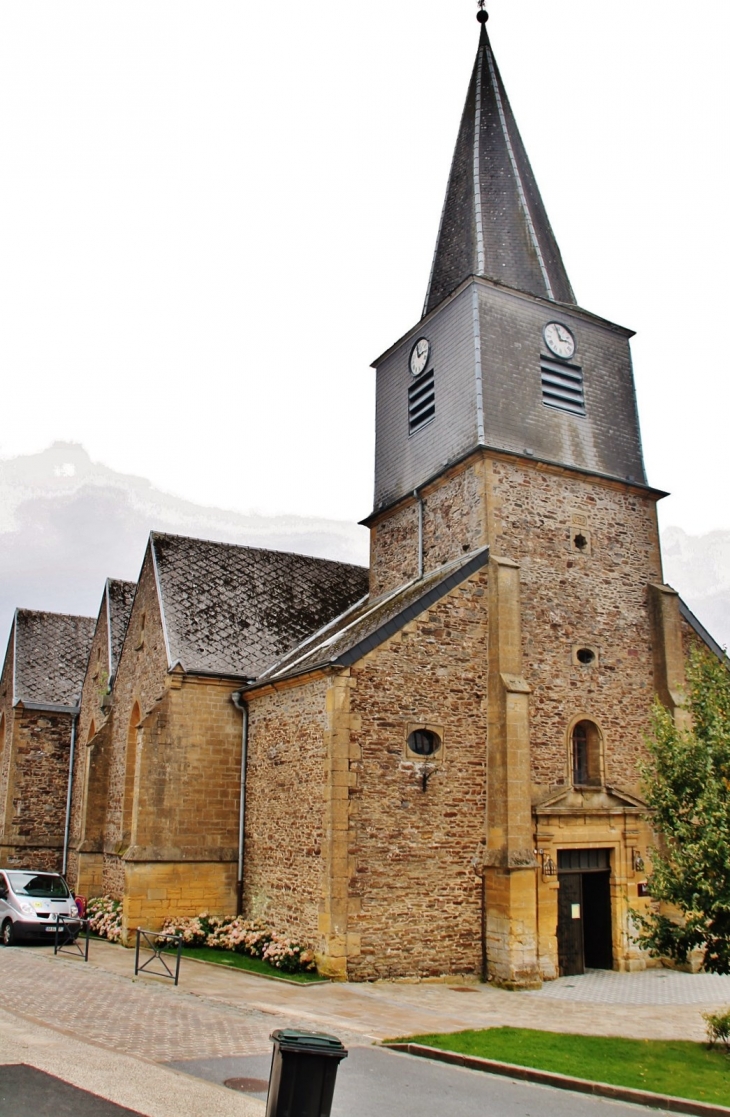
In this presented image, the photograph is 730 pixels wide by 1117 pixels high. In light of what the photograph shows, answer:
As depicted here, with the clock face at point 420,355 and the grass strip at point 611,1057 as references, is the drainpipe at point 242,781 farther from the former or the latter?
the clock face at point 420,355

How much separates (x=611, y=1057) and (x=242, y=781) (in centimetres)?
1047

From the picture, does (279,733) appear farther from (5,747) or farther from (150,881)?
(5,747)

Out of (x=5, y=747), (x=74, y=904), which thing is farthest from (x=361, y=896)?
(x=5, y=747)

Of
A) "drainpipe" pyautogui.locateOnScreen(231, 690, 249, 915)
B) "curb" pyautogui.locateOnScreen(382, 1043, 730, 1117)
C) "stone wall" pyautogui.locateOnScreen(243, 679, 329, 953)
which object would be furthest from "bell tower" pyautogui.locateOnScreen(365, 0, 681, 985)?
"curb" pyautogui.locateOnScreen(382, 1043, 730, 1117)

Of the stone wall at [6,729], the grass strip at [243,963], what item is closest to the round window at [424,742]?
the grass strip at [243,963]

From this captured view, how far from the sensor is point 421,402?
810 inches

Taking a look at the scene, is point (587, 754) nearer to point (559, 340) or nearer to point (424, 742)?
point (424, 742)

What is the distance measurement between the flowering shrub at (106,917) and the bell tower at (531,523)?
823 cm

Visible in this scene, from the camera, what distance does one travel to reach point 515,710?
15.7 m

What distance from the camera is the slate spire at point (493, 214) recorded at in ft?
66.8

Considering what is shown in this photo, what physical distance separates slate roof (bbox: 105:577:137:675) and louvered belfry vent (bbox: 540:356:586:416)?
13.4m

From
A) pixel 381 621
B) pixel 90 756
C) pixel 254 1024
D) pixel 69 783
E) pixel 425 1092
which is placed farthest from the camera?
pixel 69 783

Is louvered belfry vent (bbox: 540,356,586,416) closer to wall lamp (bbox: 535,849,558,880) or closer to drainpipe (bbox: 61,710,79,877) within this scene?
wall lamp (bbox: 535,849,558,880)

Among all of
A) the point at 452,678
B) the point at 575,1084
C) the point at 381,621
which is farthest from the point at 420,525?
the point at 575,1084
